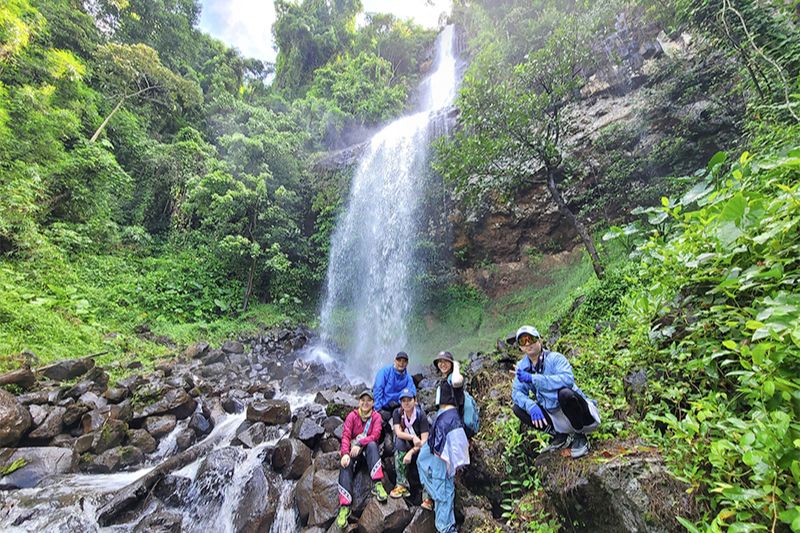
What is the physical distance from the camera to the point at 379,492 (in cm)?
313

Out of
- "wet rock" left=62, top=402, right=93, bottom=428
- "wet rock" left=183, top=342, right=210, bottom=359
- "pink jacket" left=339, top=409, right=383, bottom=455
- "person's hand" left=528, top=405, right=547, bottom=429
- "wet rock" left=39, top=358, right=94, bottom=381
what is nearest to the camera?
"person's hand" left=528, top=405, right=547, bottom=429

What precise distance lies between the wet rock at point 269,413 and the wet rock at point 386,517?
8.19 feet

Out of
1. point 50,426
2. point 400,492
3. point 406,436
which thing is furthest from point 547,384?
point 50,426

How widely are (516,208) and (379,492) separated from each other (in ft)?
33.8

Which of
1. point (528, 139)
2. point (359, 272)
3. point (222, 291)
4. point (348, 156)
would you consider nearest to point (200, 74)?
point (348, 156)

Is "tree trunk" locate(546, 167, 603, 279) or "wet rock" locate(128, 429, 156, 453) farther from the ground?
"tree trunk" locate(546, 167, 603, 279)

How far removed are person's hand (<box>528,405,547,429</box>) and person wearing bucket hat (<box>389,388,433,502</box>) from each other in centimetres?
117

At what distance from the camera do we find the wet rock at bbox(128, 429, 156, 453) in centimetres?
471

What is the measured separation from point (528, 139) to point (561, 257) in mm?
5198

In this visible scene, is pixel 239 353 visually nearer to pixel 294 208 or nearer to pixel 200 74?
pixel 294 208

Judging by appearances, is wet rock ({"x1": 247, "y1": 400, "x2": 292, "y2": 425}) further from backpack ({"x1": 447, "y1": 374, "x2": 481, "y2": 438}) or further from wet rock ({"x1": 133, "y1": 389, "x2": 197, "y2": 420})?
backpack ({"x1": 447, "y1": 374, "x2": 481, "y2": 438})

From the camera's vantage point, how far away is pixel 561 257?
10633 millimetres

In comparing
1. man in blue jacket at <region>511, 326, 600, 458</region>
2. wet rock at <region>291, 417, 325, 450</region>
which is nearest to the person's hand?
man in blue jacket at <region>511, 326, 600, 458</region>

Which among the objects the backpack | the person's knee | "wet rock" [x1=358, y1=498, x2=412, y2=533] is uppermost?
the person's knee
